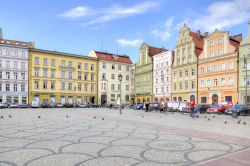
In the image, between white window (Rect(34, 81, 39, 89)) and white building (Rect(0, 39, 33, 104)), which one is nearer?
white building (Rect(0, 39, 33, 104))

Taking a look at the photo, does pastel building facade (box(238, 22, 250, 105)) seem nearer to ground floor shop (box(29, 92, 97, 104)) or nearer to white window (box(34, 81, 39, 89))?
ground floor shop (box(29, 92, 97, 104))

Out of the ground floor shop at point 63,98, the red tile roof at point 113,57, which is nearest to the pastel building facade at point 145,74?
the red tile roof at point 113,57

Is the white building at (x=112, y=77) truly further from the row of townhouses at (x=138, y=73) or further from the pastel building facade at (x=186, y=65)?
the pastel building facade at (x=186, y=65)

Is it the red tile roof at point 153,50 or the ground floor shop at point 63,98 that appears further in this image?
the red tile roof at point 153,50

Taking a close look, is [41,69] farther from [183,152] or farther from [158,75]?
[183,152]

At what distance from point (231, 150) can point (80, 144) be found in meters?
4.96

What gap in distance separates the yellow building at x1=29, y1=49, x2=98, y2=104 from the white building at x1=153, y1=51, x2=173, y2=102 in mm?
17918

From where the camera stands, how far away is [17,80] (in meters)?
59.3

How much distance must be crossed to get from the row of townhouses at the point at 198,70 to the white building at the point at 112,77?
577 cm

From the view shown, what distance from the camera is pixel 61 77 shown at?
66.1 metres

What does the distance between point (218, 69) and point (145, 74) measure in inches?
987

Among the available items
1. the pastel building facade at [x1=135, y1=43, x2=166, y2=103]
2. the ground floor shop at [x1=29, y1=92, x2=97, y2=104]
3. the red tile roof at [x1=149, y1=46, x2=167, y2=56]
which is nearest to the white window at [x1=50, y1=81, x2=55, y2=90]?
the ground floor shop at [x1=29, y1=92, x2=97, y2=104]

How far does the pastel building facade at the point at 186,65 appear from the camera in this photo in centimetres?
5503

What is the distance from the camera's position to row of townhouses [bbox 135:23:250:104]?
150 feet
